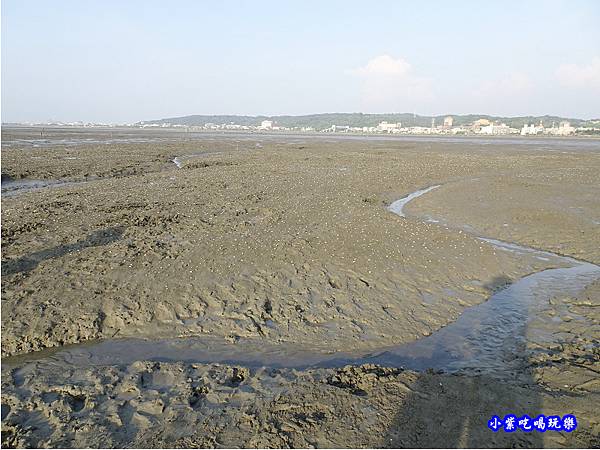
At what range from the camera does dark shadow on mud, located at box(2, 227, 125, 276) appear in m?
9.42

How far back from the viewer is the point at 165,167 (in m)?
31.5

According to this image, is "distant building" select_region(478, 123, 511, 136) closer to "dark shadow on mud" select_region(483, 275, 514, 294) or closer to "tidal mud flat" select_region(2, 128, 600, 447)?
"tidal mud flat" select_region(2, 128, 600, 447)

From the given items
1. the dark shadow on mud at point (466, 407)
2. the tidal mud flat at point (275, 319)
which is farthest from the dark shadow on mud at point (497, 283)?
the dark shadow on mud at point (466, 407)

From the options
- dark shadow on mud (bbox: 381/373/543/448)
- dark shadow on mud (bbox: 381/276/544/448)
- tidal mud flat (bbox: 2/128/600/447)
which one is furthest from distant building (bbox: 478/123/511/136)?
dark shadow on mud (bbox: 381/373/543/448)

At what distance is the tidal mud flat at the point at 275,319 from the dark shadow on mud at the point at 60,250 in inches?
2.5

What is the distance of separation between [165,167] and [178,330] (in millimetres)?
26062

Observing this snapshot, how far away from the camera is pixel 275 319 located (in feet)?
26.3

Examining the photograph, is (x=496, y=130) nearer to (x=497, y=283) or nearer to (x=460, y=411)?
(x=497, y=283)

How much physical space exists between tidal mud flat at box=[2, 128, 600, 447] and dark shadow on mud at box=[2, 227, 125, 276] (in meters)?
0.06

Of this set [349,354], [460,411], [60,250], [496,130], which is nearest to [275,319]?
[349,354]

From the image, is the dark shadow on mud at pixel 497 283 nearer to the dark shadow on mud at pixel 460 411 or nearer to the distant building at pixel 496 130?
the dark shadow on mud at pixel 460 411

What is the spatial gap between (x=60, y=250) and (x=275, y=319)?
6.50 m

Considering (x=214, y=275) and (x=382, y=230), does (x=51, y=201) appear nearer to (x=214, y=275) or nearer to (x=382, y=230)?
(x=214, y=275)

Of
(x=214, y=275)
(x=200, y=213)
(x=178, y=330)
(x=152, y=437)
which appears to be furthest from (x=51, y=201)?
(x=152, y=437)
